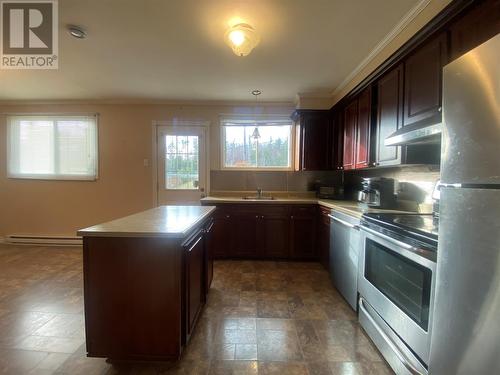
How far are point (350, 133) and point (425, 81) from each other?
1.36 m

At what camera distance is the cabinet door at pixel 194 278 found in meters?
1.70

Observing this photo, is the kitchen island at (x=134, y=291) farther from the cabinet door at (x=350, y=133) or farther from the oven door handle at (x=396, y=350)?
the cabinet door at (x=350, y=133)

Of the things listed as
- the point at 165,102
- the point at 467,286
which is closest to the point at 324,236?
the point at 467,286

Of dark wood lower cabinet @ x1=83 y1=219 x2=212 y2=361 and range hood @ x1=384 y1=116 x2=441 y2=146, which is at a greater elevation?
range hood @ x1=384 y1=116 x2=441 y2=146

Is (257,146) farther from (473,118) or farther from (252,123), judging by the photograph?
(473,118)

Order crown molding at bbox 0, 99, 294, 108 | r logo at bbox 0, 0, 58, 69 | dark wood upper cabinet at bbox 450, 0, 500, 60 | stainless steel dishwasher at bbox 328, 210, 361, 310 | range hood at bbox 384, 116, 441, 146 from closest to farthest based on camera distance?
dark wood upper cabinet at bbox 450, 0, 500, 60
range hood at bbox 384, 116, 441, 146
r logo at bbox 0, 0, 58, 69
stainless steel dishwasher at bbox 328, 210, 361, 310
crown molding at bbox 0, 99, 294, 108

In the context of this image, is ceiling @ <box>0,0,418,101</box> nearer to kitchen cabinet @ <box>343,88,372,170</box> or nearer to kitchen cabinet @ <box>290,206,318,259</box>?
kitchen cabinet @ <box>343,88,372,170</box>

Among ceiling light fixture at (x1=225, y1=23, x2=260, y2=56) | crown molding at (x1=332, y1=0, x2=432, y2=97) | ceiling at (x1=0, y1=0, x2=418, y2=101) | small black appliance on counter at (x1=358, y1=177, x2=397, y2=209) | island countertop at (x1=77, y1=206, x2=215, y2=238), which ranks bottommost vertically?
island countertop at (x1=77, y1=206, x2=215, y2=238)

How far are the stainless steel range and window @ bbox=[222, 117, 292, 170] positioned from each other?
2.36m

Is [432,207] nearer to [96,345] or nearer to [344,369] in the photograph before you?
[344,369]

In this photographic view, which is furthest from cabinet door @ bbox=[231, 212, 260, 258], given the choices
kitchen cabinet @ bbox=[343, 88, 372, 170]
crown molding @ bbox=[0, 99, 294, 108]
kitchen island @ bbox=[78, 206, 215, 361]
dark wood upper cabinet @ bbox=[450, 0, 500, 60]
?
dark wood upper cabinet @ bbox=[450, 0, 500, 60]

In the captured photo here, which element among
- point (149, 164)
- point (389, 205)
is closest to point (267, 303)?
point (389, 205)

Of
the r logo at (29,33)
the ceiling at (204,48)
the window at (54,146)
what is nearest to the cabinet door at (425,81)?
the ceiling at (204,48)

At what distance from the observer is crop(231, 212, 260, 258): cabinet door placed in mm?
3631
